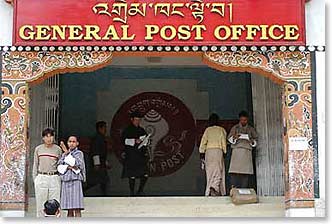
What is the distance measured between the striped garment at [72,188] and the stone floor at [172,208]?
2.29 ft

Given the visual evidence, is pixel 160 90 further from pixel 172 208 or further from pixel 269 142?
pixel 172 208

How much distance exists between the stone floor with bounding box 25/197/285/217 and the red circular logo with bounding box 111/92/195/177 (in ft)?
10.2

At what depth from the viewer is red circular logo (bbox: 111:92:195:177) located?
45.0 ft

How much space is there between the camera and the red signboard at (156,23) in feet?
32.9

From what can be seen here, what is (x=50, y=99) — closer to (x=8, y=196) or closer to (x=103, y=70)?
(x=103, y=70)

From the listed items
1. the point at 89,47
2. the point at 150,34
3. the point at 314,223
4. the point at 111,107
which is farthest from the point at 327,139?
the point at 111,107

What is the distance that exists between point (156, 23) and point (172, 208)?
2533mm

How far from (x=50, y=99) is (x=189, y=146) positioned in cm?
287

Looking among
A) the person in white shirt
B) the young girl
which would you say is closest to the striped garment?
the young girl

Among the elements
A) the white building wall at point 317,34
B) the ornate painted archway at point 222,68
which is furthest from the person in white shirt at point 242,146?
the white building wall at point 317,34

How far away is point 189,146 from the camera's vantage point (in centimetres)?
Answer: 1373

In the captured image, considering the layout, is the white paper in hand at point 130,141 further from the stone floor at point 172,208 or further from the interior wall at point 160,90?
the interior wall at point 160,90

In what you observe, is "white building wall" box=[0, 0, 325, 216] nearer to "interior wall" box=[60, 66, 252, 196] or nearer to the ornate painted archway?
the ornate painted archway

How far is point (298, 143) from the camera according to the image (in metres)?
9.98
